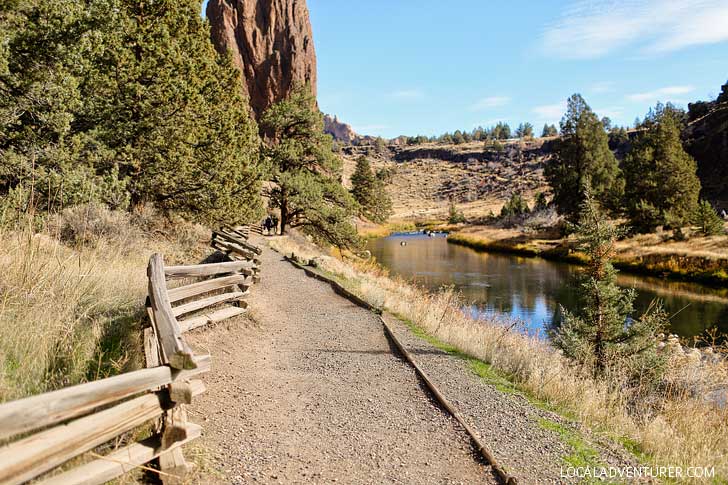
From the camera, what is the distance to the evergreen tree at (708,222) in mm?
32906

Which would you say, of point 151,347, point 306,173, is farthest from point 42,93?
point 306,173

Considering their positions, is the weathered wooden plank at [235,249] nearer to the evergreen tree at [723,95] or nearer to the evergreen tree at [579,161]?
the evergreen tree at [579,161]

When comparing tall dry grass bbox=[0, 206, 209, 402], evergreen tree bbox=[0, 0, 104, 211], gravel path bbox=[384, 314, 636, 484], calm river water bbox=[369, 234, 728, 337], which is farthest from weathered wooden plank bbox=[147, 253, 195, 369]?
calm river water bbox=[369, 234, 728, 337]

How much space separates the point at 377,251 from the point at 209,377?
41.6 m

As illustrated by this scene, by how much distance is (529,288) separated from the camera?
2692 cm

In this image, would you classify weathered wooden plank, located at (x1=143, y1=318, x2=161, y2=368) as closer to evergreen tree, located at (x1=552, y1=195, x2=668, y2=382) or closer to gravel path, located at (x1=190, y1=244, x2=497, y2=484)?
gravel path, located at (x1=190, y1=244, x2=497, y2=484)

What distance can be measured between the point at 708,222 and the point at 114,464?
40083mm

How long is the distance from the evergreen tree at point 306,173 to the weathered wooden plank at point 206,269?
16384 millimetres

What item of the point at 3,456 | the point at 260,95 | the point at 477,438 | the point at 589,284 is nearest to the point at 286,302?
the point at 589,284

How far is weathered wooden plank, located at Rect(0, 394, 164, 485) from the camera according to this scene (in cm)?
250

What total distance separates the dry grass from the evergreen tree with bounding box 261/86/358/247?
1480cm

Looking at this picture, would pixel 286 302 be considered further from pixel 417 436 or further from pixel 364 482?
pixel 364 482

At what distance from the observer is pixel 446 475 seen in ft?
14.8

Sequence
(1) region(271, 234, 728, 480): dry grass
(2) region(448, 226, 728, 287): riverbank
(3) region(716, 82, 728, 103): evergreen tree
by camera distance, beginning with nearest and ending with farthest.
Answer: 1. (1) region(271, 234, 728, 480): dry grass
2. (2) region(448, 226, 728, 287): riverbank
3. (3) region(716, 82, 728, 103): evergreen tree
